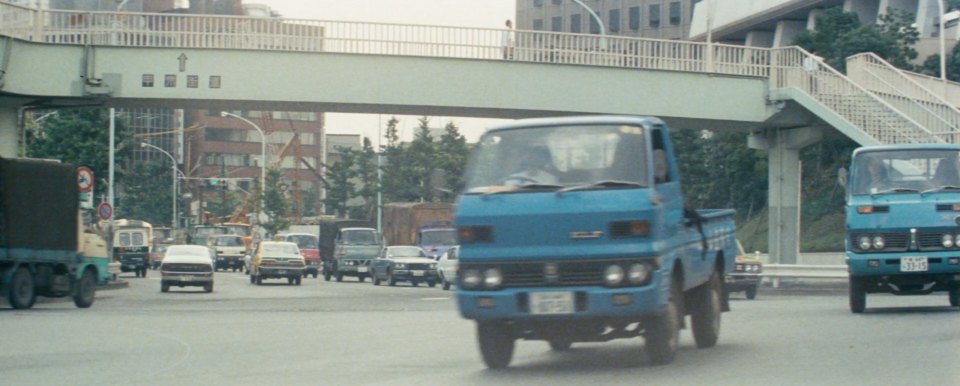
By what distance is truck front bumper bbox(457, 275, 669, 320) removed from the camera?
11695 mm

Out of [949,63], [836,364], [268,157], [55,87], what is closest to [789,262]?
[55,87]

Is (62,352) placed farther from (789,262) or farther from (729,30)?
(729,30)

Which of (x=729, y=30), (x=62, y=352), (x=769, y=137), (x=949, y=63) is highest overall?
(x=729, y=30)

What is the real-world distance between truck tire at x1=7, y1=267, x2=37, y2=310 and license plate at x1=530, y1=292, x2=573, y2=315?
58.5 ft

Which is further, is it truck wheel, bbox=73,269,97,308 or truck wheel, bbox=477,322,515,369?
truck wheel, bbox=73,269,97,308

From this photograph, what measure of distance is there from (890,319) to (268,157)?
143 metres

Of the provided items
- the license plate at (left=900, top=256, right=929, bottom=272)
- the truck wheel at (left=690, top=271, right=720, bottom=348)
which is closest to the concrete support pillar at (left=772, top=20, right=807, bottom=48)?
the license plate at (left=900, top=256, right=929, bottom=272)

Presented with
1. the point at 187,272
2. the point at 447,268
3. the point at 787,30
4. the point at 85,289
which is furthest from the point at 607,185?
the point at 787,30

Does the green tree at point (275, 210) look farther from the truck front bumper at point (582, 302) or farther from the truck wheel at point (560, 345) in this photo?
the truck front bumper at point (582, 302)

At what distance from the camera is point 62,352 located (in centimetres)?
1605

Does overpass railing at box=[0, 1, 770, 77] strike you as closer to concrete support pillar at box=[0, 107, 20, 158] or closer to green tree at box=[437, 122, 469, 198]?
concrete support pillar at box=[0, 107, 20, 158]

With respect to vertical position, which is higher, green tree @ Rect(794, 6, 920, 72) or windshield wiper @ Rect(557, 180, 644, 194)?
green tree @ Rect(794, 6, 920, 72)

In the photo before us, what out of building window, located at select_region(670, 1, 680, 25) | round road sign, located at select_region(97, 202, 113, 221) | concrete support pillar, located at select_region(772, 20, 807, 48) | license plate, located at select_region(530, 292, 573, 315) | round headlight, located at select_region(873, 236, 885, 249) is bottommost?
license plate, located at select_region(530, 292, 573, 315)

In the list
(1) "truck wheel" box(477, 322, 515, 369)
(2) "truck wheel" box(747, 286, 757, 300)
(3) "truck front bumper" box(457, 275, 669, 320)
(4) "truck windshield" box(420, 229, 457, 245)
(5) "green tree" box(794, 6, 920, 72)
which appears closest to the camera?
(3) "truck front bumper" box(457, 275, 669, 320)
